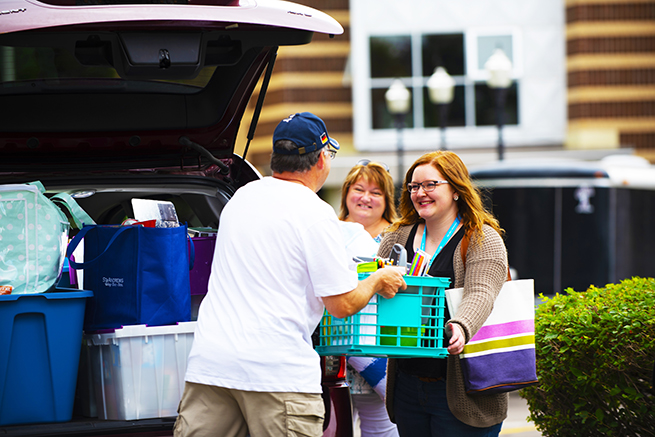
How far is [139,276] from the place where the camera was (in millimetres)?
3066

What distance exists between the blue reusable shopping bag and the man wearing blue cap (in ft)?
1.46

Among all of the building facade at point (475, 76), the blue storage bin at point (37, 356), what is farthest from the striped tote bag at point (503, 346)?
the building facade at point (475, 76)

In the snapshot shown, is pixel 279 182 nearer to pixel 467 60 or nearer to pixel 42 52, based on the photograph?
pixel 42 52

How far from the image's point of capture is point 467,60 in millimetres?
20031

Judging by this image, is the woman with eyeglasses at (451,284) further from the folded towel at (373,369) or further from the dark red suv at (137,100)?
the folded towel at (373,369)

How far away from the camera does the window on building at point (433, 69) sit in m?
20.1

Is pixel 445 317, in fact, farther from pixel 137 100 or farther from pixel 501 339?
pixel 137 100

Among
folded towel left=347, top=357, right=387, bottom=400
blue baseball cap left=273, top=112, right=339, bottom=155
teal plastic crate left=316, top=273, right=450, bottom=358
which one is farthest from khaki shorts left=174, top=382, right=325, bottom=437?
folded towel left=347, top=357, right=387, bottom=400

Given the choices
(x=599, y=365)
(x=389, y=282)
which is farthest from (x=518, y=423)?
(x=389, y=282)

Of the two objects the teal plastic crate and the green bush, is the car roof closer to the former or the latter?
the teal plastic crate

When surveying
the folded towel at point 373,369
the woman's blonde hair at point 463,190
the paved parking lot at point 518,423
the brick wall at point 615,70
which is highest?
the brick wall at point 615,70

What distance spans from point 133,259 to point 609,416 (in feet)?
8.41

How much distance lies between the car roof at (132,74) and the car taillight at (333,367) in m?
1.34

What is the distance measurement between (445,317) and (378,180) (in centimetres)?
171
